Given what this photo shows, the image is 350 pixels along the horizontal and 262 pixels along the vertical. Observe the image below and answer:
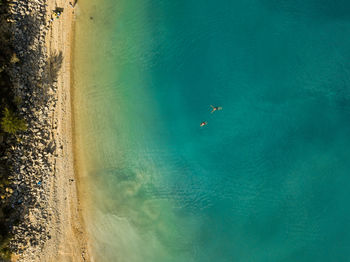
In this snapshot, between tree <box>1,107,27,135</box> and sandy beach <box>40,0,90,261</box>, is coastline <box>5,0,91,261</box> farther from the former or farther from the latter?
tree <box>1,107,27,135</box>

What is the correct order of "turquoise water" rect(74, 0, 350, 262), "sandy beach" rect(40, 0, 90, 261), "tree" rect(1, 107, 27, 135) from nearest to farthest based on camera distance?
"tree" rect(1, 107, 27, 135) < "sandy beach" rect(40, 0, 90, 261) < "turquoise water" rect(74, 0, 350, 262)

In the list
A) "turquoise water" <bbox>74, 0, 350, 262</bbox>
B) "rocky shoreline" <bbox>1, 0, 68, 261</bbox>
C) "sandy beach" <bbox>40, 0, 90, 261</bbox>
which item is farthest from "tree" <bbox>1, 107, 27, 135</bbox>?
"turquoise water" <bbox>74, 0, 350, 262</bbox>

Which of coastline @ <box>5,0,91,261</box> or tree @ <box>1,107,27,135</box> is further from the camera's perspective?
coastline @ <box>5,0,91,261</box>

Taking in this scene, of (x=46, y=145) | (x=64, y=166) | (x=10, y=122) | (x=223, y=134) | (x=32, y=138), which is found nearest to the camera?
(x=10, y=122)

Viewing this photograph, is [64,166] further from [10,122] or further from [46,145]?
[10,122]

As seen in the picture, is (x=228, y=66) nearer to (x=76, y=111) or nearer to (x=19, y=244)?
(x=76, y=111)

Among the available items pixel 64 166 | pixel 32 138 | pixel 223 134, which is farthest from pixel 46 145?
pixel 223 134
